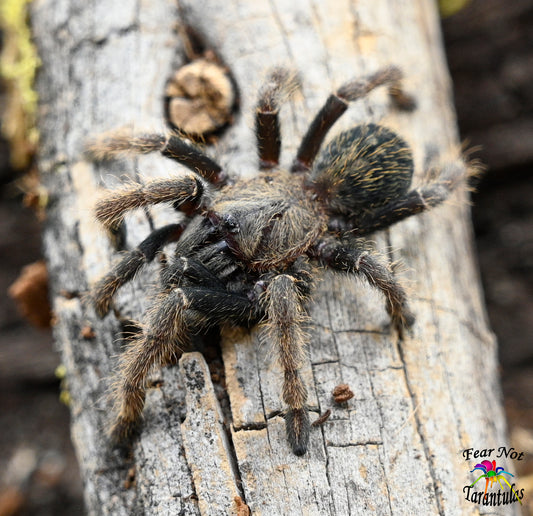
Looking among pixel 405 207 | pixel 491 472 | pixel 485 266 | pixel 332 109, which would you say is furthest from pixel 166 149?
pixel 485 266

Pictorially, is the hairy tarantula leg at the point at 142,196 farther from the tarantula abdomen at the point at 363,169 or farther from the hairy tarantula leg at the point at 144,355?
the tarantula abdomen at the point at 363,169

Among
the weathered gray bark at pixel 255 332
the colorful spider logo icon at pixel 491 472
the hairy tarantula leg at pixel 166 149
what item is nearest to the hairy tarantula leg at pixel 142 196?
the hairy tarantula leg at pixel 166 149

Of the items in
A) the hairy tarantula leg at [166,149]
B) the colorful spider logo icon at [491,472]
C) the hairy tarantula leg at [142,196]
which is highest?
the hairy tarantula leg at [166,149]

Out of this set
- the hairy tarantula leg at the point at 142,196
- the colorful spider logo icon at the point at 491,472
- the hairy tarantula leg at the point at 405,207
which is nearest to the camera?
the colorful spider logo icon at the point at 491,472

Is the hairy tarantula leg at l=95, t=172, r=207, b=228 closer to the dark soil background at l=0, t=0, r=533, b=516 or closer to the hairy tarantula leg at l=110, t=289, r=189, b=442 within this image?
the hairy tarantula leg at l=110, t=289, r=189, b=442

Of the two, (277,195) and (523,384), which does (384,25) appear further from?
(523,384)

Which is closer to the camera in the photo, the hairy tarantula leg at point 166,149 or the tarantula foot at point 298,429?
the tarantula foot at point 298,429

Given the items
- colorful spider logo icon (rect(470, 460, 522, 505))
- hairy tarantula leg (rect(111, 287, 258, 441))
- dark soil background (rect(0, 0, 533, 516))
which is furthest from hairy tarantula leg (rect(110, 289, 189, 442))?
dark soil background (rect(0, 0, 533, 516))

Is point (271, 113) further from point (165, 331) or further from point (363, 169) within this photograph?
point (165, 331)
